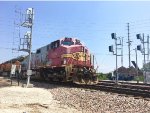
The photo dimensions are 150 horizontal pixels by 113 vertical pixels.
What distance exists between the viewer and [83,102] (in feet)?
43.6

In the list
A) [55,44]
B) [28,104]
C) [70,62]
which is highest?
[55,44]

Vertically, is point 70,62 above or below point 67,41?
below

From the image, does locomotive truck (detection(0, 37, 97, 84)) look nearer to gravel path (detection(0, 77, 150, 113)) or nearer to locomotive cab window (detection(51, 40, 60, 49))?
locomotive cab window (detection(51, 40, 60, 49))

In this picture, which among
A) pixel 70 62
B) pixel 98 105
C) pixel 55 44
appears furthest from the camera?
pixel 55 44

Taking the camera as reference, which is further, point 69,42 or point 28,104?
point 69,42

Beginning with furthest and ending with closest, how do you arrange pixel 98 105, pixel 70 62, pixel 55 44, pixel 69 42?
1. pixel 55 44
2. pixel 69 42
3. pixel 70 62
4. pixel 98 105

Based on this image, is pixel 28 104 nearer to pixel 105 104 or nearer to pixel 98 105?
pixel 98 105

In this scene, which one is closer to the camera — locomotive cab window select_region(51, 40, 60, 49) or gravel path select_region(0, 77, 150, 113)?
gravel path select_region(0, 77, 150, 113)

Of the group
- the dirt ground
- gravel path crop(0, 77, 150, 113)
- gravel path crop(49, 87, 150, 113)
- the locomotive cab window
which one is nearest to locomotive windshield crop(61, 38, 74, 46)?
the locomotive cab window

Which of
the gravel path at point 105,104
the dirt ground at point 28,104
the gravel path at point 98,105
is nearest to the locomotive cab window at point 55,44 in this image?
the dirt ground at point 28,104

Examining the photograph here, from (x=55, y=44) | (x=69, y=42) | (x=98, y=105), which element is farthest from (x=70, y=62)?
(x=98, y=105)

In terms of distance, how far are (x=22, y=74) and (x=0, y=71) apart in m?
17.6

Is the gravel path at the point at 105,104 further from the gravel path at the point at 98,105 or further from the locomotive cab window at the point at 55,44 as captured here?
the locomotive cab window at the point at 55,44

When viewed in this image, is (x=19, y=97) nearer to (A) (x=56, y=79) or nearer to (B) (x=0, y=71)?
(A) (x=56, y=79)
